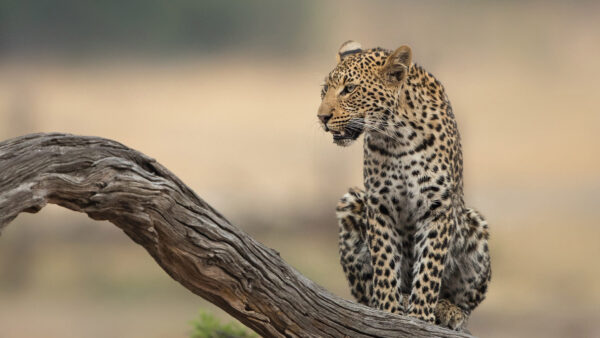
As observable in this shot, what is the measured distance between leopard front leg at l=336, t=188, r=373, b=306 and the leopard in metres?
0.09

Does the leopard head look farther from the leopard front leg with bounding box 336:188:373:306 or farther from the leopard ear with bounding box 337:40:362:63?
the leopard front leg with bounding box 336:188:373:306

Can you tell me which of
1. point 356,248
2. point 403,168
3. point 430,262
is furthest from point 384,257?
point 403,168

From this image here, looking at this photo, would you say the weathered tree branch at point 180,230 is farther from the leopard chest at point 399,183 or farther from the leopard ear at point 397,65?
the leopard ear at point 397,65

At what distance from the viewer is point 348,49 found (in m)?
6.51

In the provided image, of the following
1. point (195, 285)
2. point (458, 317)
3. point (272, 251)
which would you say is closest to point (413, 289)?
point (458, 317)

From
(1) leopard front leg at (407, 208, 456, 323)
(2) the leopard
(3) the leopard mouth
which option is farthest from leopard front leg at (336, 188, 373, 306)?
(3) the leopard mouth

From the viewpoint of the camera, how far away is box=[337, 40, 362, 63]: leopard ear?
255 inches

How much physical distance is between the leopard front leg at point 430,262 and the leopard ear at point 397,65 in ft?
3.20

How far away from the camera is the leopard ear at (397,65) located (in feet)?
19.8

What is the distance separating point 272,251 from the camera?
528 cm

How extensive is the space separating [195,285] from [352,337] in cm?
110

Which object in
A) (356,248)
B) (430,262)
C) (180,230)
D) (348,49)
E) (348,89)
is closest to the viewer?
(180,230)

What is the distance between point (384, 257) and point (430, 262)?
32cm

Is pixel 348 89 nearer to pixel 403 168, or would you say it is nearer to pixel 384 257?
pixel 403 168
